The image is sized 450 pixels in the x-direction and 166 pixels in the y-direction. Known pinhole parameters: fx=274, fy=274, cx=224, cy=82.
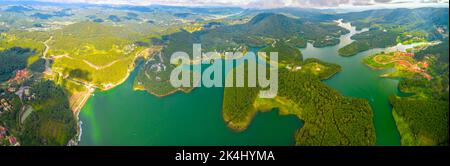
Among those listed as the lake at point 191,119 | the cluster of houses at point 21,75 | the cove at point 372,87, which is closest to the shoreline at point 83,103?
the lake at point 191,119

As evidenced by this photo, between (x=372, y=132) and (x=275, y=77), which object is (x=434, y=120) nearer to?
(x=372, y=132)

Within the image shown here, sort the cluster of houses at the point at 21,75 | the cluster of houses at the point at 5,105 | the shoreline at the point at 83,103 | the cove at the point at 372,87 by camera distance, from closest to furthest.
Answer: the cove at the point at 372,87 < the shoreline at the point at 83,103 < the cluster of houses at the point at 5,105 < the cluster of houses at the point at 21,75

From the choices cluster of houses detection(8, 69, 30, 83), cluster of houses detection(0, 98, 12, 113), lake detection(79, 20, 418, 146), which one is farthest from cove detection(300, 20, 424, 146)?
cluster of houses detection(8, 69, 30, 83)

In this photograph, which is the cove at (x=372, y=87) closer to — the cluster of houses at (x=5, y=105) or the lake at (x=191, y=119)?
the lake at (x=191, y=119)

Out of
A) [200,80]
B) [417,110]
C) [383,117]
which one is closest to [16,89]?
[200,80]

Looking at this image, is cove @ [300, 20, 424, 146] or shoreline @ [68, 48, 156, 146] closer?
cove @ [300, 20, 424, 146]

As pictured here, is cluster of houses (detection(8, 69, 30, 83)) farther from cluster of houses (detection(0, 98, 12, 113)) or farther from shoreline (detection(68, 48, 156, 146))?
shoreline (detection(68, 48, 156, 146))

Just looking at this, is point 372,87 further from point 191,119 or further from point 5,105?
point 5,105

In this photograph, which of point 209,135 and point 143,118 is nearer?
point 209,135

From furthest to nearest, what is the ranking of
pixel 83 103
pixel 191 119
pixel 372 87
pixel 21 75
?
pixel 21 75, pixel 83 103, pixel 372 87, pixel 191 119

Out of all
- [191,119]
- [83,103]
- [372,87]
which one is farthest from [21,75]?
[372,87]

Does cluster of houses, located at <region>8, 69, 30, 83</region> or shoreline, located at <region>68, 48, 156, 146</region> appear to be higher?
cluster of houses, located at <region>8, 69, 30, 83</region>
